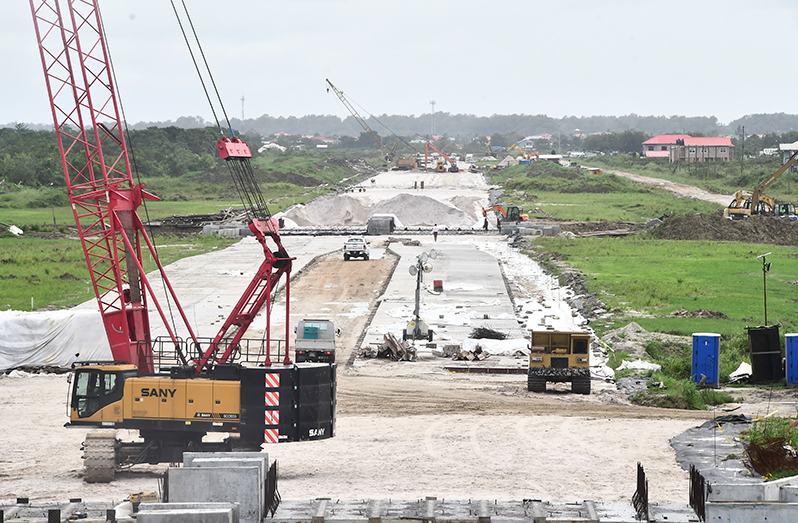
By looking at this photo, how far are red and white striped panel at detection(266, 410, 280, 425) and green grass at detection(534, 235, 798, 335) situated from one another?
70.8ft

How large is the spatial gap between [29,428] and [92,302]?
2011cm

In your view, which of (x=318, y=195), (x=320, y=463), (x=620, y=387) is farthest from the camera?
(x=318, y=195)

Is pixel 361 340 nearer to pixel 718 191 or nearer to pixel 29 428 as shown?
pixel 29 428

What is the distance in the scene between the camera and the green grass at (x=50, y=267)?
44.5 meters

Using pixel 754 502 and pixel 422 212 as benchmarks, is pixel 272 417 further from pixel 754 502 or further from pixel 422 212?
pixel 422 212

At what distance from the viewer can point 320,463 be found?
21.5 m

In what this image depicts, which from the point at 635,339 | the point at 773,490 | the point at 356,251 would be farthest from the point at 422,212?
the point at 773,490

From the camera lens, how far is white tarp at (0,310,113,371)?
32.0 m

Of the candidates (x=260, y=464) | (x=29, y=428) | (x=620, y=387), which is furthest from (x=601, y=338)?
(x=260, y=464)

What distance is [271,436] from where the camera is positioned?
1948 cm

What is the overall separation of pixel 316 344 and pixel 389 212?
62820 millimetres

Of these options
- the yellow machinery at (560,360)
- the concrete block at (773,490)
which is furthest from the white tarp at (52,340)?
the concrete block at (773,490)

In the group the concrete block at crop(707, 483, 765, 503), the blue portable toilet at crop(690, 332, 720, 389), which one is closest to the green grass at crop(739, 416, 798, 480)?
the concrete block at crop(707, 483, 765, 503)

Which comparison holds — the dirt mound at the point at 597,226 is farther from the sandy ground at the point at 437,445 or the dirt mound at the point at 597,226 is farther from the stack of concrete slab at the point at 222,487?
the stack of concrete slab at the point at 222,487
